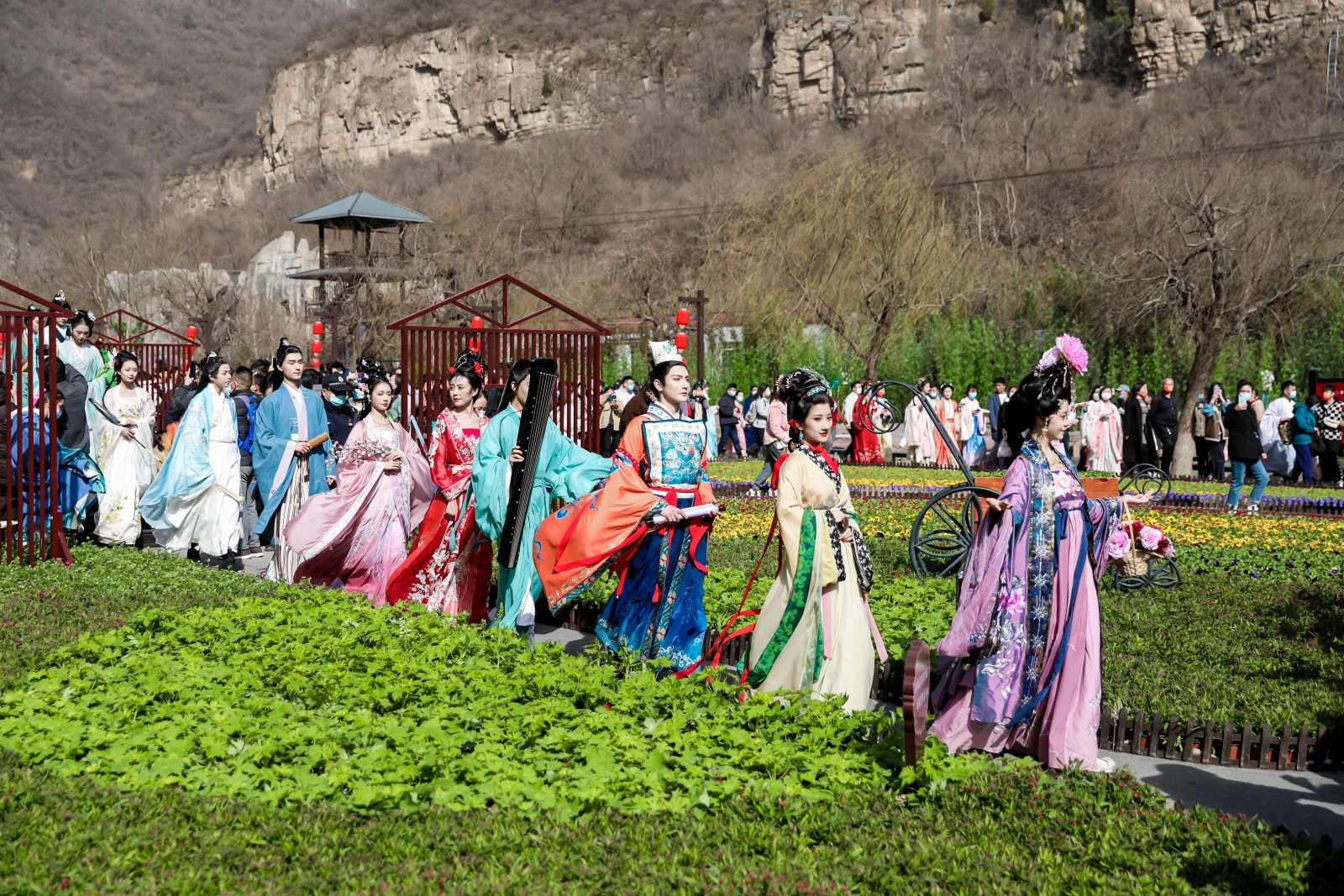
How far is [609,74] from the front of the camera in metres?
74.9

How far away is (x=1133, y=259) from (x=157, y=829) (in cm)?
2688

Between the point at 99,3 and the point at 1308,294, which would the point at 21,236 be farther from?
the point at 1308,294

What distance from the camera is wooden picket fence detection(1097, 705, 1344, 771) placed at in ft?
16.7

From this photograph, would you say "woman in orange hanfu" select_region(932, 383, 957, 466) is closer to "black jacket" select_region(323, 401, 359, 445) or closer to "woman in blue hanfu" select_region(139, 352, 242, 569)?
"black jacket" select_region(323, 401, 359, 445)

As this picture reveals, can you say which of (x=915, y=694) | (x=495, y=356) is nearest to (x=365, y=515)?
(x=495, y=356)

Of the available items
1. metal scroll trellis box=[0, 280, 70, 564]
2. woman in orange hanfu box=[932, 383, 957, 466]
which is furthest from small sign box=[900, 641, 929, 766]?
woman in orange hanfu box=[932, 383, 957, 466]

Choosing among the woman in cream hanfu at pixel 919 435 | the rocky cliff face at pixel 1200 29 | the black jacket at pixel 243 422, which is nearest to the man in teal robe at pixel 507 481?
the black jacket at pixel 243 422

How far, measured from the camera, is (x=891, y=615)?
7.27 metres

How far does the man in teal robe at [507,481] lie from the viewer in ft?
22.7

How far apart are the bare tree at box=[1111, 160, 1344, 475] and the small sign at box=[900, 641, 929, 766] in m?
16.5

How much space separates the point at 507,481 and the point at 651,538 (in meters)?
1.17

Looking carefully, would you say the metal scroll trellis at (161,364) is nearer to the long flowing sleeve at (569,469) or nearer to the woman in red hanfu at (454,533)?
the woman in red hanfu at (454,533)

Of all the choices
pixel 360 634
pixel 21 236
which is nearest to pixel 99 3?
pixel 21 236

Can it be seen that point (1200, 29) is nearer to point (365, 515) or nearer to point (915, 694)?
point (365, 515)
